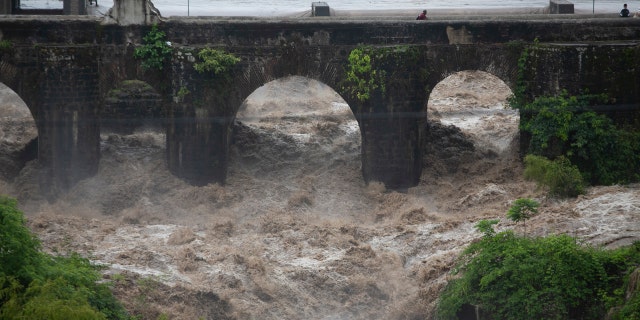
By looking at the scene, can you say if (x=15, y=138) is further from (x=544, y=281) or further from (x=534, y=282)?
(x=544, y=281)

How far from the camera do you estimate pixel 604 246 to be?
20.3 m

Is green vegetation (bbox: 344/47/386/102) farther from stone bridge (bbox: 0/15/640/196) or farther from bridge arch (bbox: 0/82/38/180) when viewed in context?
bridge arch (bbox: 0/82/38/180)

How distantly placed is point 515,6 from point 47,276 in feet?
60.7

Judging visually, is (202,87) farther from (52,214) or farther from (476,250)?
(476,250)

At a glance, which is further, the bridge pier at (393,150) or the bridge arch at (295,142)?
the bridge arch at (295,142)

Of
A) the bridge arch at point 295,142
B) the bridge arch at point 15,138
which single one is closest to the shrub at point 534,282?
the bridge arch at point 295,142

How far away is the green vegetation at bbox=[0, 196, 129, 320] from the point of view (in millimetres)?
16625

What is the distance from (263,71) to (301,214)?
2.96 metres

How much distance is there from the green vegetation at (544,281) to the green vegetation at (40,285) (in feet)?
16.7

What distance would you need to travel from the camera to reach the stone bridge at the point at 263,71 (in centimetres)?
2561

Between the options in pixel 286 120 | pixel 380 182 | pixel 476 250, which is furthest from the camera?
pixel 286 120

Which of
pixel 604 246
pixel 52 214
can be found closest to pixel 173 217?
pixel 52 214

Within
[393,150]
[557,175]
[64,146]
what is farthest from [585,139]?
[64,146]

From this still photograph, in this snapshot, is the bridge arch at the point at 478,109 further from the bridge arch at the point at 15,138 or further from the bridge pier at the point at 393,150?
the bridge arch at the point at 15,138
